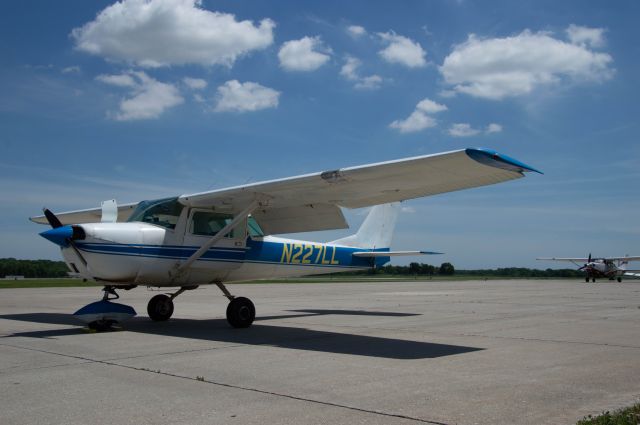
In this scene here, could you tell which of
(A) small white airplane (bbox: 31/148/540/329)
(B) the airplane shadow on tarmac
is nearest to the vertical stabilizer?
(A) small white airplane (bbox: 31/148/540/329)

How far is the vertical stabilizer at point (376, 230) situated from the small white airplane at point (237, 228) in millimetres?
1491

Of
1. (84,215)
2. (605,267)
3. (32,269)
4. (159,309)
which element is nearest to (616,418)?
(159,309)

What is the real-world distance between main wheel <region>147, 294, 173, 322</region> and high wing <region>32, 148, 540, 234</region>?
8.44 ft

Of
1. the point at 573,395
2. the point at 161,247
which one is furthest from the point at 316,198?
the point at 573,395

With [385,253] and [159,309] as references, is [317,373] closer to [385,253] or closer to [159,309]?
[159,309]

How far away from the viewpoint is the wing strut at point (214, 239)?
1080cm

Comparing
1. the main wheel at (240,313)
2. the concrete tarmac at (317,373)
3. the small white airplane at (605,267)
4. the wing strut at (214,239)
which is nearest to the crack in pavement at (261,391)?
the concrete tarmac at (317,373)

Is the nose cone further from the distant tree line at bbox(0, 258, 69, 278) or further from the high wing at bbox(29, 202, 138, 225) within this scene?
the distant tree line at bbox(0, 258, 69, 278)

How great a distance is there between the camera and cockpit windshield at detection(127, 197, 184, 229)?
1084 cm

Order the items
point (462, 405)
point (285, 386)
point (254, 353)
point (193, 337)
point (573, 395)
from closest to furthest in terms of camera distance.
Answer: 1. point (462, 405)
2. point (573, 395)
3. point (285, 386)
4. point (254, 353)
5. point (193, 337)

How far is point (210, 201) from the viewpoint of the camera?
11.0m

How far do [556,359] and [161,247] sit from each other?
6.95 metres

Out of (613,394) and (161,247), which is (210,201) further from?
(613,394)

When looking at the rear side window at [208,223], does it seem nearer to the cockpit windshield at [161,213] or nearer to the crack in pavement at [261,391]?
the cockpit windshield at [161,213]
